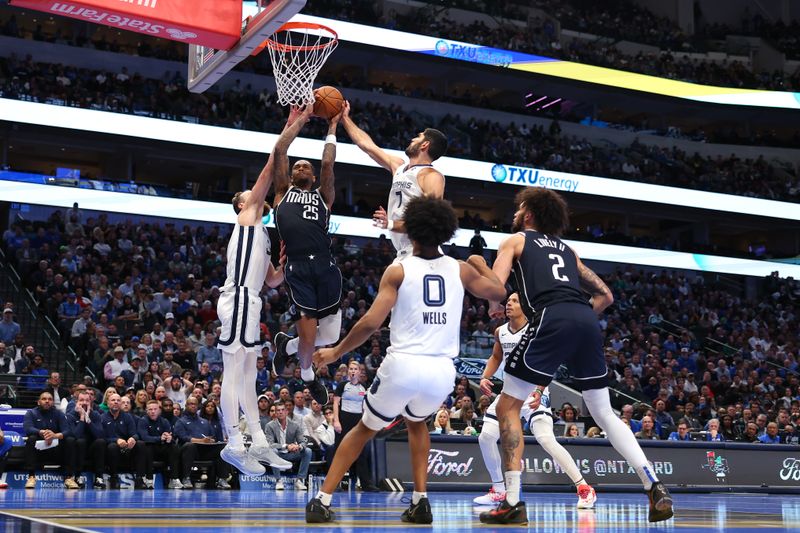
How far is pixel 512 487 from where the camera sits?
23.2 feet

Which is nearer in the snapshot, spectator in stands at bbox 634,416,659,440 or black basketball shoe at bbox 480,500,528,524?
black basketball shoe at bbox 480,500,528,524

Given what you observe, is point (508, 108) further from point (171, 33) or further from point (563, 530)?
point (563, 530)

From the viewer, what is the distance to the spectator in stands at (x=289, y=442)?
1514cm

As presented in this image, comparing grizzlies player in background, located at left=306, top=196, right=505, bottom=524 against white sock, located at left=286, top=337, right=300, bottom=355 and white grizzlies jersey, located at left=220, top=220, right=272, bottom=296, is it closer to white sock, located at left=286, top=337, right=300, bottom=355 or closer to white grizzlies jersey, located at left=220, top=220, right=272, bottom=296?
white grizzlies jersey, located at left=220, top=220, right=272, bottom=296

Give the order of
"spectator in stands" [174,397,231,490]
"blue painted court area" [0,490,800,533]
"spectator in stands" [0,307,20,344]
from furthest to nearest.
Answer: "spectator in stands" [0,307,20,344]
"spectator in stands" [174,397,231,490]
"blue painted court area" [0,490,800,533]

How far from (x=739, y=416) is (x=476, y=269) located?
16.5 metres

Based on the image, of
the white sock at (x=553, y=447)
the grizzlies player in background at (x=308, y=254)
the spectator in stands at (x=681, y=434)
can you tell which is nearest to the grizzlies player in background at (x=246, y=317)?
the grizzlies player in background at (x=308, y=254)

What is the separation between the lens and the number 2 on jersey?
24.1ft

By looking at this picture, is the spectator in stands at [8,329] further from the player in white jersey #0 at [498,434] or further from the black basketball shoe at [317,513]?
the black basketball shoe at [317,513]

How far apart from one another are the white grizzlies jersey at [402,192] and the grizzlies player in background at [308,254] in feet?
2.25

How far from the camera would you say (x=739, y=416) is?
70.4ft

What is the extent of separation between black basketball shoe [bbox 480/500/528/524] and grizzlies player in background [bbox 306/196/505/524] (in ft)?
1.61

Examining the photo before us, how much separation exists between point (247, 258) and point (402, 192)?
1521 millimetres

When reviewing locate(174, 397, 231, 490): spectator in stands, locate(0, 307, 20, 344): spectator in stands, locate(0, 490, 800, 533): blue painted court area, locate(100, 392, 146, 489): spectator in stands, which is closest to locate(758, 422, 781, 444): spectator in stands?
locate(0, 490, 800, 533): blue painted court area
